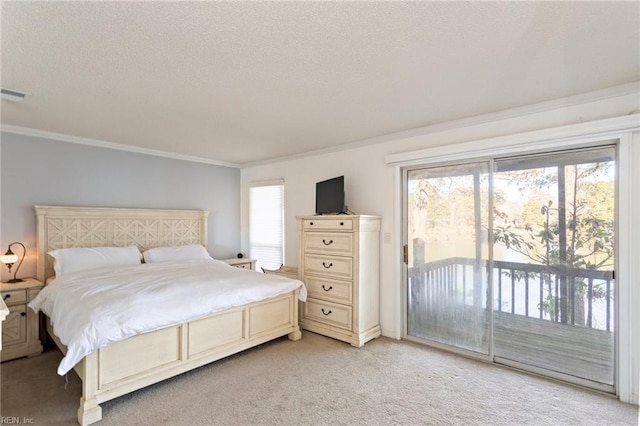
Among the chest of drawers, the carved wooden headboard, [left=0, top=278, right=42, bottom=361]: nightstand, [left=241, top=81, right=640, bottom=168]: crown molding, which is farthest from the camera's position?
the carved wooden headboard

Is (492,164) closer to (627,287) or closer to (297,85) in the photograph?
(627,287)

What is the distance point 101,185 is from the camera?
13.9ft

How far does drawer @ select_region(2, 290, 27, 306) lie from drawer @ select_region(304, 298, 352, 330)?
292 centimetres

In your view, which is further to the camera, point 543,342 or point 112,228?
point 112,228

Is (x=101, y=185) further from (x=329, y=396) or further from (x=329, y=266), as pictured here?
(x=329, y=396)

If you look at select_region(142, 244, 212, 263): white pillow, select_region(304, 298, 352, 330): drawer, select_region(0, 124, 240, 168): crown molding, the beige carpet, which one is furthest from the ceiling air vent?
select_region(304, 298, 352, 330): drawer

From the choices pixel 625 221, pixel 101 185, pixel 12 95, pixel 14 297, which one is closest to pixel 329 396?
pixel 625 221

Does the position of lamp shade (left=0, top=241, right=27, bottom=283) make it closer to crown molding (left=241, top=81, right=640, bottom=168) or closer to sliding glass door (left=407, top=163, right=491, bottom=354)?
crown molding (left=241, top=81, right=640, bottom=168)

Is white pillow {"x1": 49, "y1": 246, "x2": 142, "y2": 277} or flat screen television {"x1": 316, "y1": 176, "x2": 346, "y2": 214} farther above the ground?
flat screen television {"x1": 316, "y1": 176, "x2": 346, "y2": 214}

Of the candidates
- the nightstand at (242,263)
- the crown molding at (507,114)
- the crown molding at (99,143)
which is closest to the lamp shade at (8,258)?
the crown molding at (99,143)

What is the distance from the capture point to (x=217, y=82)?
235cm

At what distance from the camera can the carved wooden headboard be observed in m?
3.75

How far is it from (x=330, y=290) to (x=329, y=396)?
135 centimetres

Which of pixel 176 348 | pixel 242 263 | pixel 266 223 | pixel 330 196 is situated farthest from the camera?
pixel 266 223
